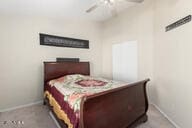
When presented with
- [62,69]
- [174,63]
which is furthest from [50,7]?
[174,63]

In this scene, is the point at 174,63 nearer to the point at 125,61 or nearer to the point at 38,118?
the point at 125,61

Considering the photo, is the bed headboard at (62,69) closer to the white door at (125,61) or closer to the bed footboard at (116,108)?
the white door at (125,61)

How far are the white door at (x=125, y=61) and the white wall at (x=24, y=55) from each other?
5.29 feet

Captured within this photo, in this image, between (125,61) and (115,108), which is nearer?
(115,108)

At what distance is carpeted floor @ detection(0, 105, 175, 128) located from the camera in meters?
2.56

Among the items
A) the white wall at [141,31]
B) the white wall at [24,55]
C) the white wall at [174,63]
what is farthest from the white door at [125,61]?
the white wall at [24,55]

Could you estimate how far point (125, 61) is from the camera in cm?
425

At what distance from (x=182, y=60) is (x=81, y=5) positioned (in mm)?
2601

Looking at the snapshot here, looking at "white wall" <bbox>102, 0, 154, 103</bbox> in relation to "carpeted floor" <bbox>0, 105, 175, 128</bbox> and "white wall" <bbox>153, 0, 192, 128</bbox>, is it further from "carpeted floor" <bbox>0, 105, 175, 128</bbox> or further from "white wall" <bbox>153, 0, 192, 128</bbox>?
"carpeted floor" <bbox>0, 105, 175, 128</bbox>

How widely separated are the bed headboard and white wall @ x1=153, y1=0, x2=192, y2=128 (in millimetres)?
2200

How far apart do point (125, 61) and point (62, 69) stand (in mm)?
1961

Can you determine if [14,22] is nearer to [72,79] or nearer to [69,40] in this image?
[69,40]

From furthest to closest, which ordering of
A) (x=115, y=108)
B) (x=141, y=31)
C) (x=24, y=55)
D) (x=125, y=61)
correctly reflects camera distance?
1. (x=125, y=61)
2. (x=141, y=31)
3. (x=24, y=55)
4. (x=115, y=108)

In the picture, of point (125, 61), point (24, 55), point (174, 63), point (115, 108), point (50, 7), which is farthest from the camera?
point (125, 61)
